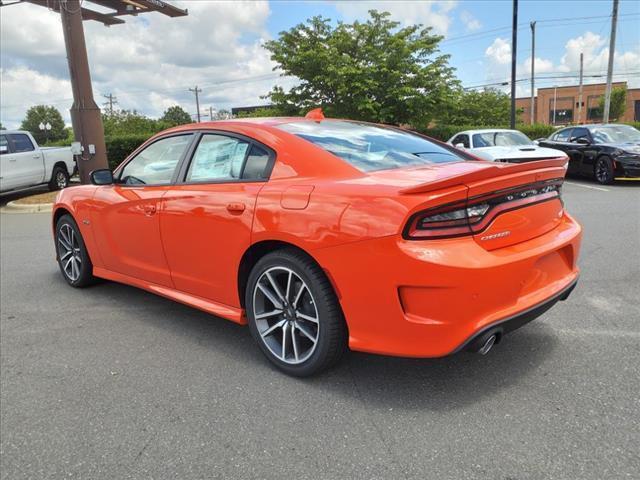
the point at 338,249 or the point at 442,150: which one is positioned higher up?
the point at 442,150

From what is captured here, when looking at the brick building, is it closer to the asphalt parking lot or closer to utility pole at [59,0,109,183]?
utility pole at [59,0,109,183]

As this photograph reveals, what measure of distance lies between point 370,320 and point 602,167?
12.3 metres

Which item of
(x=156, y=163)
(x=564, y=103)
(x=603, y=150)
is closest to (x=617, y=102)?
(x=564, y=103)

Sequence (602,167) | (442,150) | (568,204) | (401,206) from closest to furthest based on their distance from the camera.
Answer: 1. (401,206)
2. (442,150)
3. (568,204)
4. (602,167)

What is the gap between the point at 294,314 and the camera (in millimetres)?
3025

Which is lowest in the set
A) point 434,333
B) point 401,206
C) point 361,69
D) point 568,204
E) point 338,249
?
point 568,204

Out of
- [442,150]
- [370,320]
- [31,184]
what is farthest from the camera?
[31,184]

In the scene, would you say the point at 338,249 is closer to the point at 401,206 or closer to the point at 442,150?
the point at 401,206

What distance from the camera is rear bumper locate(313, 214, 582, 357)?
7.91 ft

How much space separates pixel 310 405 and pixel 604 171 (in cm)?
1235

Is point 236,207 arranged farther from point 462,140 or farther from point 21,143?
point 21,143

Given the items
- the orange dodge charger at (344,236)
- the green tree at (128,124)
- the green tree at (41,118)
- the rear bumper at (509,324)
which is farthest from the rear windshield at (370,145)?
the green tree at (41,118)

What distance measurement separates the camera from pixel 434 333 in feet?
8.13

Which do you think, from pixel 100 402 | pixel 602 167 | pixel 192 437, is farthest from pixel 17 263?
pixel 602 167
